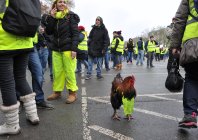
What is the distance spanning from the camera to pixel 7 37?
4.15 m

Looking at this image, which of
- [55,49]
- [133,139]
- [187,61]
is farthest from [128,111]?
[55,49]

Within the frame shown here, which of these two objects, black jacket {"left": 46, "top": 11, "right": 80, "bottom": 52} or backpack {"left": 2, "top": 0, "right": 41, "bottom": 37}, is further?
black jacket {"left": 46, "top": 11, "right": 80, "bottom": 52}

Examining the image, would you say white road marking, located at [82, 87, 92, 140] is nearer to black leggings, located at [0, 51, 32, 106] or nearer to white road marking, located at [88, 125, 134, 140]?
white road marking, located at [88, 125, 134, 140]

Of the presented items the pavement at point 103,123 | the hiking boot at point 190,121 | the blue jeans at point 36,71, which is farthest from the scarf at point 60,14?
the hiking boot at point 190,121

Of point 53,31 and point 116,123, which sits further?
point 53,31

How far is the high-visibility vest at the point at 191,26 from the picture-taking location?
4117mm

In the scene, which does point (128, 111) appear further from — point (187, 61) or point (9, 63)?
point (9, 63)

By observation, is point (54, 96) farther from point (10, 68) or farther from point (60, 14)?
point (10, 68)

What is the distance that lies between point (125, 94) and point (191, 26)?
4.35 feet

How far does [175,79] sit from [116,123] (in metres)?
1.03

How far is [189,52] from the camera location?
4062 mm

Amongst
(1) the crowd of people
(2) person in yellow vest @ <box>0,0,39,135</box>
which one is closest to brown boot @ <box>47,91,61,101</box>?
(1) the crowd of people

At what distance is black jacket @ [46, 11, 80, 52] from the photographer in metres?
6.49

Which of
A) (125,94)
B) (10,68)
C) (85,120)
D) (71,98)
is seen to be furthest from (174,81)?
(71,98)
